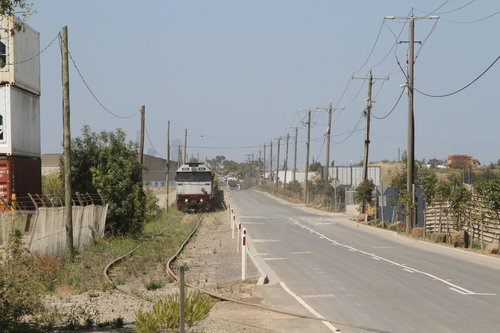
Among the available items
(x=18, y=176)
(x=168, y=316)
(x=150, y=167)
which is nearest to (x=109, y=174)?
(x=18, y=176)

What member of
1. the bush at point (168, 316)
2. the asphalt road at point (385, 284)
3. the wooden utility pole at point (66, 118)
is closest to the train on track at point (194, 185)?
the asphalt road at point (385, 284)

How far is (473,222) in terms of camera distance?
33.8 m

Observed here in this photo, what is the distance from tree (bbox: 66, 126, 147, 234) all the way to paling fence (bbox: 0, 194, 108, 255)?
73cm

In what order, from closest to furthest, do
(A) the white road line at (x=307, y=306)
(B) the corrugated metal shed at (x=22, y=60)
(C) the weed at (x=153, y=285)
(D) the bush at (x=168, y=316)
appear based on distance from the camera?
(D) the bush at (x=168, y=316)
(A) the white road line at (x=307, y=306)
(C) the weed at (x=153, y=285)
(B) the corrugated metal shed at (x=22, y=60)

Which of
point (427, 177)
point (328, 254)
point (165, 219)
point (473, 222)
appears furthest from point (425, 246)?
point (165, 219)

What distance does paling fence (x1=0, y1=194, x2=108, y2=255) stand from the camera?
68.4ft

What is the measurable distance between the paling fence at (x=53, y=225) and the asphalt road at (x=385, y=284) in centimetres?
654

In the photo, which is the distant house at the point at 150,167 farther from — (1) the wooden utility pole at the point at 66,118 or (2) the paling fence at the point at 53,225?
(1) the wooden utility pole at the point at 66,118

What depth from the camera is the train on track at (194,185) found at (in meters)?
57.1

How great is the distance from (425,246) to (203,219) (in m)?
24.1

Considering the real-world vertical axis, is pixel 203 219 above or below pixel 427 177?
below

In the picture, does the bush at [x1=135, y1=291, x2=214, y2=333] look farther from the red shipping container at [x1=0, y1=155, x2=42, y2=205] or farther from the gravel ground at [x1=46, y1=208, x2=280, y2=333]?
the red shipping container at [x1=0, y1=155, x2=42, y2=205]

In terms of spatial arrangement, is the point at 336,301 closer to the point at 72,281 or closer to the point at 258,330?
the point at 258,330

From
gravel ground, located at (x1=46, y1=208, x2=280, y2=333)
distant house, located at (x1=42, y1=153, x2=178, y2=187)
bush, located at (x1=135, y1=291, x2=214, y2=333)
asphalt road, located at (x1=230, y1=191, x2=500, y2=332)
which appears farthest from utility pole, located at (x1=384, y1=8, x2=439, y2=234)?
distant house, located at (x1=42, y1=153, x2=178, y2=187)
